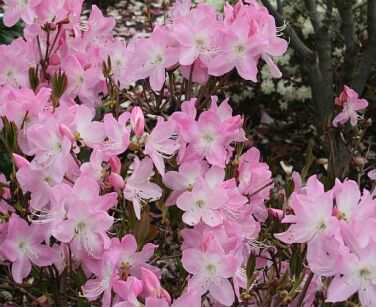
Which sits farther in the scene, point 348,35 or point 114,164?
point 348,35

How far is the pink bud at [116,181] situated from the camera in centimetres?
155

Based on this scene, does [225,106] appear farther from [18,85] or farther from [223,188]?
[18,85]

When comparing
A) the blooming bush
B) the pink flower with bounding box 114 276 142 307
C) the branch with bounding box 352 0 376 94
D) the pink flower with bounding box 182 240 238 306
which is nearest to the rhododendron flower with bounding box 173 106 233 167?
the blooming bush

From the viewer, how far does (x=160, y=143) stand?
1.64 meters

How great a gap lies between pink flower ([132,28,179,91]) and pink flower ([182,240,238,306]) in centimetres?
56

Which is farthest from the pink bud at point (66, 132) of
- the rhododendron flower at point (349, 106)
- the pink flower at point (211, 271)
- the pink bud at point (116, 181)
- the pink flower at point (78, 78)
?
the rhododendron flower at point (349, 106)

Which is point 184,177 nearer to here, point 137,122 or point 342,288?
point 137,122

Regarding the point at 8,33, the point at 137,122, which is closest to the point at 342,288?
the point at 137,122

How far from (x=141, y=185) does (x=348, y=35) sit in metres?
2.32

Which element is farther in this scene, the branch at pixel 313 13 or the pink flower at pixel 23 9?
the branch at pixel 313 13

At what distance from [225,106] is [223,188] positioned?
0.86 feet

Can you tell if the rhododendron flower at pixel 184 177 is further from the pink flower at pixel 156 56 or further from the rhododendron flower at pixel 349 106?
the rhododendron flower at pixel 349 106

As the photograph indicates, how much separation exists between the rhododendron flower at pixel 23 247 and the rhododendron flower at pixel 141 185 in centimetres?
22

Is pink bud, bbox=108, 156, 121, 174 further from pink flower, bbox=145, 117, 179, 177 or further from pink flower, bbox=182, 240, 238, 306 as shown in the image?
pink flower, bbox=182, 240, 238, 306
